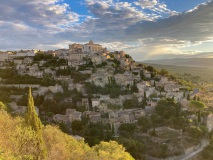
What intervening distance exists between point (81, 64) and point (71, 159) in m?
34.1

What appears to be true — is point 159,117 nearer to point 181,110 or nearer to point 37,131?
point 181,110

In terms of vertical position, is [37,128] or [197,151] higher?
[37,128]

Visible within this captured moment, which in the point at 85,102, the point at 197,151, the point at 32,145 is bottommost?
the point at 197,151

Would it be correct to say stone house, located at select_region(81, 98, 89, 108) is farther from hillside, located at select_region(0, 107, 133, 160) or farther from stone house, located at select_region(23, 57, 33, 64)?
hillside, located at select_region(0, 107, 133, 160)

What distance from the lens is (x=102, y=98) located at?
38000 millimetres

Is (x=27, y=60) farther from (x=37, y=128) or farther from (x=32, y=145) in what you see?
(x=32, y=145)

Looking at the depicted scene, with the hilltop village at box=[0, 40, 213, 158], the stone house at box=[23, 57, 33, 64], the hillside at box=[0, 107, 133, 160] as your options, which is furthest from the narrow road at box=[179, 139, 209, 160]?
the stone house at box=[23, 57, 33, 64]

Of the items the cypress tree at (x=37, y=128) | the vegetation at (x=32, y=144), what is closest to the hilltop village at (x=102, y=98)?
the vegetation at (x=32, y=144)

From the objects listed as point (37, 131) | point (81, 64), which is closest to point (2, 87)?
point (81, 64)

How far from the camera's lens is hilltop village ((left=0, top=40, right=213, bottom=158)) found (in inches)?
1206

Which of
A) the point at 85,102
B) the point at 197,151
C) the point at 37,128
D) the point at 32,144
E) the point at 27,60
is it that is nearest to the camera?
the point at 32,144

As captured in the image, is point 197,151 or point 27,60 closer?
point 197,151

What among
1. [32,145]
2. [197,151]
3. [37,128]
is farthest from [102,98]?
[32,145]

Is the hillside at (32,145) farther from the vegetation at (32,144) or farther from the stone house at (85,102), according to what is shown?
the stone house at (85,102)
